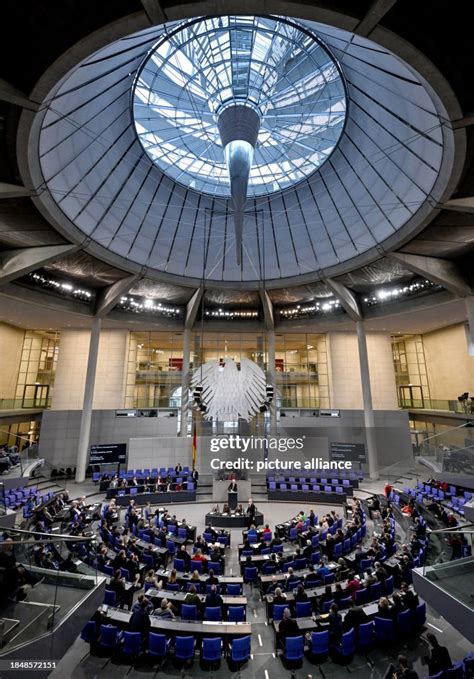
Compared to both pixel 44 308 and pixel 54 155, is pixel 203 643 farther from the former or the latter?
pixel 44 308

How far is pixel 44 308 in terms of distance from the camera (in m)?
23.4

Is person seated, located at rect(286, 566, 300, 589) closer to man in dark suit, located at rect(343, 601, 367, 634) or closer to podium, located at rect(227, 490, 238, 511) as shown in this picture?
man in dark suit, located at rect(343, 601, 367, 634)

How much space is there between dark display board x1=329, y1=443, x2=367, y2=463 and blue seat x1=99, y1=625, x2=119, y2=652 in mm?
19728

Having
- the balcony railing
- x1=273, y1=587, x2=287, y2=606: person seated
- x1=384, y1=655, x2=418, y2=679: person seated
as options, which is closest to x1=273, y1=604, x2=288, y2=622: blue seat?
x1=273, y1=587, x2=287, y2=606: person seated

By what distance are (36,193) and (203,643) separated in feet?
51.3

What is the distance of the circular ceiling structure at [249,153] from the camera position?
42.8ft

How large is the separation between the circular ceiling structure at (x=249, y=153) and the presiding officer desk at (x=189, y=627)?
934cm

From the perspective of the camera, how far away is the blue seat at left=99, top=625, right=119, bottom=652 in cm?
715

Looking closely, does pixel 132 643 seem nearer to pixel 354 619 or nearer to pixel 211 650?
pixel 211 650

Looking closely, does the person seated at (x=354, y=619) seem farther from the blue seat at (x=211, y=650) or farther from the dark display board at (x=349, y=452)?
the dark display board at (x=349, y=452)

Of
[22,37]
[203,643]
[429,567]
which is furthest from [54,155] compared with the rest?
[429,567]

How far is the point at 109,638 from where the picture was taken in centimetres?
717

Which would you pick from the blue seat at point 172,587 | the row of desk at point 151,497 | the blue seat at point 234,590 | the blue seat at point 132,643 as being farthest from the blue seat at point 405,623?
the row of desk at point 151,497

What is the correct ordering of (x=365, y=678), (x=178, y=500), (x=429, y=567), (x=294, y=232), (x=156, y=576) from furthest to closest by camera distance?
(x=294, y=232)
(x=178, y=500)
(x=156, y=576)
(x=429, y=567)
(x=365, y=678)
